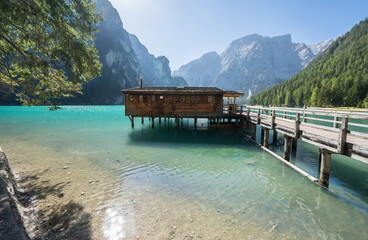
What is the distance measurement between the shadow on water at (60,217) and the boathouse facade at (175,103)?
17.8 meters

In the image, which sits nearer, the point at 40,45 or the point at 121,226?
the point at 121,226

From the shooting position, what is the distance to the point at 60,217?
19.9ft

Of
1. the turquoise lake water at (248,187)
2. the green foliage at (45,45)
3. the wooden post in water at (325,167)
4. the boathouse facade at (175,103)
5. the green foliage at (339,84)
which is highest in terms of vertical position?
the green foliage at (339,84)

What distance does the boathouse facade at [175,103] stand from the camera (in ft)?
80.7

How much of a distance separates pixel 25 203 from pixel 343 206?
511 inches

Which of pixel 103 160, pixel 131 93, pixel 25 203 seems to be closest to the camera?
pixel 25 203

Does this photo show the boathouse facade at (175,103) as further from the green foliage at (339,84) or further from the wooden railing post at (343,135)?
the green foliage at (339,84)

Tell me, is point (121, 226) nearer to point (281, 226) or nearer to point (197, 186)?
point (197, 186)

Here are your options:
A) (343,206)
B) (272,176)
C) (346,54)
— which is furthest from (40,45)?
(346,54)

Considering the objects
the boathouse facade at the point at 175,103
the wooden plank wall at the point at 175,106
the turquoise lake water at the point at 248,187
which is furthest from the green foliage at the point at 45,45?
the wooden plank wall at the point at 175,106

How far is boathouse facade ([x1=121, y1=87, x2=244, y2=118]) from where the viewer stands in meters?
24.6

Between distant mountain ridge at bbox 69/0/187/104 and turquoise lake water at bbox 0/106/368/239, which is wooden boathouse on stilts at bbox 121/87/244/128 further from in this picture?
distant mountain ridge at bbox 69/0/187/104

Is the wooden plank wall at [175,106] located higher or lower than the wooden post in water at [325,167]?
higher

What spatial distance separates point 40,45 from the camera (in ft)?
25.0
